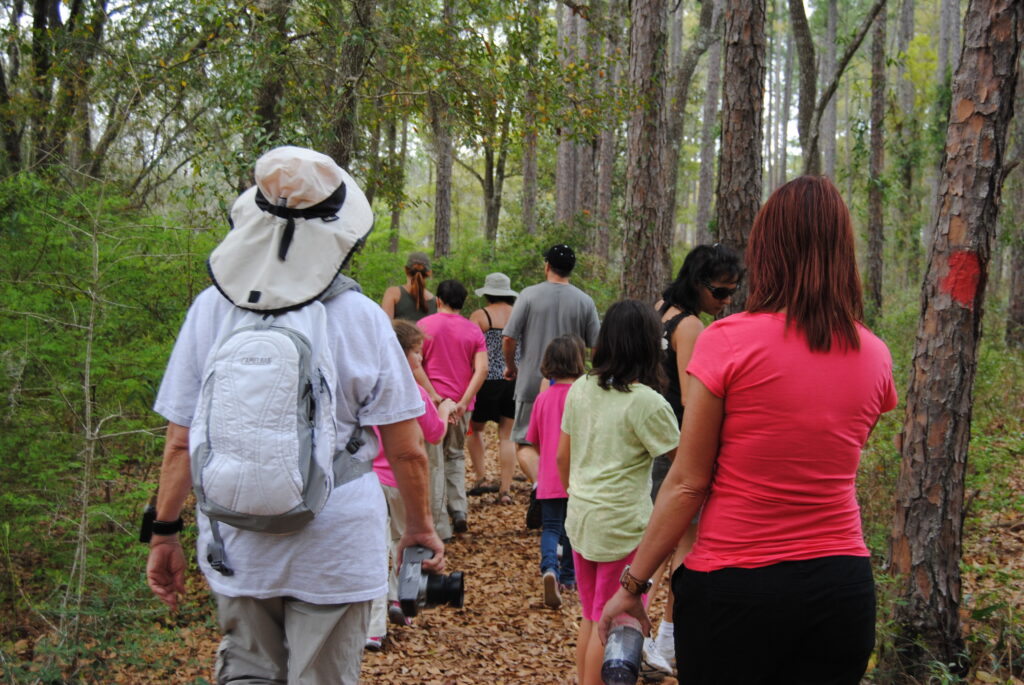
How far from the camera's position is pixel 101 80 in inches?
391

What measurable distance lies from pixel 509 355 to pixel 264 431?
17.3ft

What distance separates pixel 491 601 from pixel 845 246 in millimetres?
4532

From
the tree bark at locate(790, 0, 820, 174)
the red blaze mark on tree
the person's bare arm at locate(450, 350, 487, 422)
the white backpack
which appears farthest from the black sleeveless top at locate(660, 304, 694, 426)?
the tree bark at locate(790, 0, 820, 174)

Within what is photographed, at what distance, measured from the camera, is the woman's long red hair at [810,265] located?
2.20 metres

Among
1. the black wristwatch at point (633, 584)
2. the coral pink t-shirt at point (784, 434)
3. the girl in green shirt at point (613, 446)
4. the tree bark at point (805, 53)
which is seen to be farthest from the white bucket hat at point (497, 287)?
the tree bark at point (805, 53)

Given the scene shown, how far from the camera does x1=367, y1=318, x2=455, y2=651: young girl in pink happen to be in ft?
16.3

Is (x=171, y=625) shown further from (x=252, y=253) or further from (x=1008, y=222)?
(x=1008, y=222)

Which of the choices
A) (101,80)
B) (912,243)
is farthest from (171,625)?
(912,243)

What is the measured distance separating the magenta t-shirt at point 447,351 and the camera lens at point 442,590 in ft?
13.4

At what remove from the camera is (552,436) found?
5.24 meters

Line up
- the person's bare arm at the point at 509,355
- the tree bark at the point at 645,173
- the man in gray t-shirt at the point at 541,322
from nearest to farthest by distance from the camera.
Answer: the man in gray t-shirt at the point at 541,322, the person's bare arm at the point at 509,355, the tree bark at the point at 645,173

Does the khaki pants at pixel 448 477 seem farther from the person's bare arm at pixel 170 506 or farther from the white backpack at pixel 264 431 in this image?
the white backpack at pixel 264 431

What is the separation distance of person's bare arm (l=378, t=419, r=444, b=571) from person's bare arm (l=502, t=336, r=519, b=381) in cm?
457

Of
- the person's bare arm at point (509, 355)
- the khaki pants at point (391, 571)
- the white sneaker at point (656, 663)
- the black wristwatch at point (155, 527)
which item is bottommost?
the white sneaker at point (656, 663)
